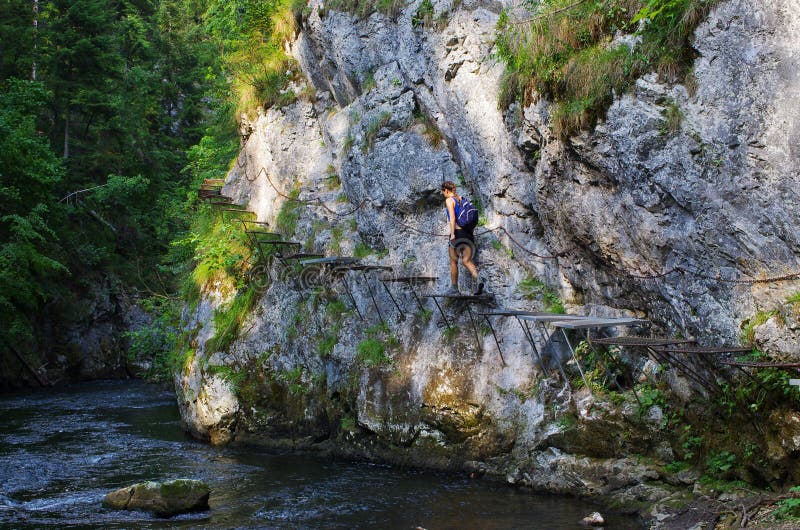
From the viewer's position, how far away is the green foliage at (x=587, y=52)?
8.91 meters

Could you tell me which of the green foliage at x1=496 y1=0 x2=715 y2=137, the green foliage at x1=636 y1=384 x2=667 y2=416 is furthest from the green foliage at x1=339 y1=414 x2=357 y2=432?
the green foliage at x1=496 y1=0 x2=715 y2=137

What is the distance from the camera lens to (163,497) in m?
9.27

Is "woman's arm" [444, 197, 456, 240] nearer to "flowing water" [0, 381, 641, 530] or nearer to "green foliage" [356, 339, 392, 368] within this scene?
"green foliage" [356, 339, 392, 368]

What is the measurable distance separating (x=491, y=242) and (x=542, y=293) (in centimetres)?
139

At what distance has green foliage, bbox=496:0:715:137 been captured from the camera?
351 inches

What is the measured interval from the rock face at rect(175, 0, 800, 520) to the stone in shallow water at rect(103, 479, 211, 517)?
141 inches

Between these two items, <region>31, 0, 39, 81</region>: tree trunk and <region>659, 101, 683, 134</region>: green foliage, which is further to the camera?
<region>31, 0, 39, 81</region>: tree trunk

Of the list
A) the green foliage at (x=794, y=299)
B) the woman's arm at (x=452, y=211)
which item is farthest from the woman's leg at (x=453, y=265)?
the green foliage at (x=794, y=299)

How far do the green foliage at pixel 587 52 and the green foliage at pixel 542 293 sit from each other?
2.64 meters

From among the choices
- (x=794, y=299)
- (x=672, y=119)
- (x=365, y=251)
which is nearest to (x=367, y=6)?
(x=365, y=251)

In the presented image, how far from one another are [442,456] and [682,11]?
7.48 metres

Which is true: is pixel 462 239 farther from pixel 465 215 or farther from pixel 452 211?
pixel 452 211

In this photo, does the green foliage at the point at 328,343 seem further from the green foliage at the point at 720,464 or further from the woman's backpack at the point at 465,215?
the green foliage at the point at 720,464

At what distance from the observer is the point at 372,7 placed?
49.1ft
